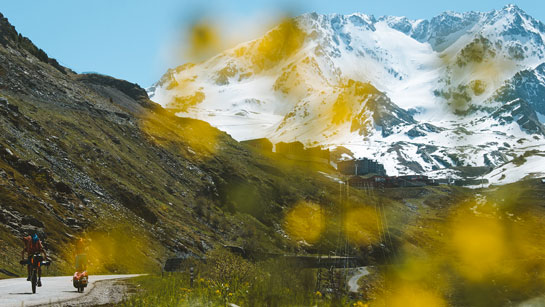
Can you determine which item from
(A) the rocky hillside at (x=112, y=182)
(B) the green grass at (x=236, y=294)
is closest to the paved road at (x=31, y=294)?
(B) the green grass at (x=236, y=294)

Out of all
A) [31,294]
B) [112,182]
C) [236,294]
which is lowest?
[236,294]

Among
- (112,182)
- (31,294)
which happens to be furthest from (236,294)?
(112,182)

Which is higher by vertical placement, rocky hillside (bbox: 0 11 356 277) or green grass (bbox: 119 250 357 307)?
rocky hillside (bbox: 0 11 356 277)

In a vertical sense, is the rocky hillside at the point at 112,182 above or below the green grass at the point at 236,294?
above

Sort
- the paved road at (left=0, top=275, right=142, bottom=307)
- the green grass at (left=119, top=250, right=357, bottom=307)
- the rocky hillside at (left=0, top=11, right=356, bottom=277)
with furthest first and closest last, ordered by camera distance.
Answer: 1. the rocky hillside at (left=0, top=11, right=356, bottom=277)
2. the green grass at (left=119, top=250, right=357, bottom=307)
3. the paved road at (left=0, top=275, right=142, bottom=307)

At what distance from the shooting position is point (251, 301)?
23016 millimetres

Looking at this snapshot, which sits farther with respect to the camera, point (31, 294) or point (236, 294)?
point (236, 294)

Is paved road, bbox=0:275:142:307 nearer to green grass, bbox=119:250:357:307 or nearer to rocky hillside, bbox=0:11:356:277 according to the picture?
green grass, bbox=119:250:357:307

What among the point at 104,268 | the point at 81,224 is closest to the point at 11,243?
the point at 104,268

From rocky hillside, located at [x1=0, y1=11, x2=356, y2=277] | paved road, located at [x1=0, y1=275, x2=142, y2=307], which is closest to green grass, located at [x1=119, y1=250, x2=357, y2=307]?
paved road, located at [x1=0, y1=275, x2=142, y2=307]

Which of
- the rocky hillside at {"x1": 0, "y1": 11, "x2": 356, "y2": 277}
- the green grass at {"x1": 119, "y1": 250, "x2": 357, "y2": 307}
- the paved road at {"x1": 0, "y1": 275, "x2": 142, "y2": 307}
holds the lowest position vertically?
the green grass at {"x1": 119, "y1": 250, "x2": 357, "y2": 307}

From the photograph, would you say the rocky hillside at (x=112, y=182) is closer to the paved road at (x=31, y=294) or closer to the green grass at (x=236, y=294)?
the paved road at (x=31, y=294)

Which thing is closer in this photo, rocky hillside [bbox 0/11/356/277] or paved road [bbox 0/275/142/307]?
paved road [bbox 0/275/142/307]

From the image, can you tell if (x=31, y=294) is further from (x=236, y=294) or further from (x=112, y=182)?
(x=112, y=182)
